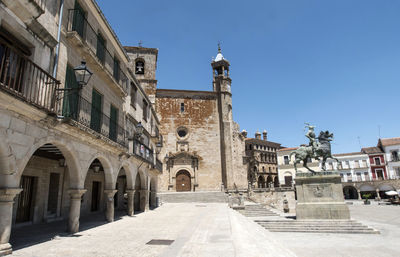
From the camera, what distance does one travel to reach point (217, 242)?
5.88 m

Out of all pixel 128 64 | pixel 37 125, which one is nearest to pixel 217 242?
pixel 37 125

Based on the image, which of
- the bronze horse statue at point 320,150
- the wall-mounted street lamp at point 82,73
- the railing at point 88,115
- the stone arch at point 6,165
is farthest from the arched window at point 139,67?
the stone arch at point 6,165

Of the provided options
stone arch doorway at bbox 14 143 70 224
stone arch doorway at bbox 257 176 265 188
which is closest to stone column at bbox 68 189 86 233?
stone arch doorway at bbox 14 143 70 224

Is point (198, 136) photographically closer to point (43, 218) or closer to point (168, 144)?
point (168, 144)

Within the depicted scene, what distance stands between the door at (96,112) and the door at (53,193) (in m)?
3.58

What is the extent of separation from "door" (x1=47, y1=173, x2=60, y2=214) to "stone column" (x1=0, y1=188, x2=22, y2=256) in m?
6.41

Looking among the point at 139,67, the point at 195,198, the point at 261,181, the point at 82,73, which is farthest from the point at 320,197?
the point at 261,181

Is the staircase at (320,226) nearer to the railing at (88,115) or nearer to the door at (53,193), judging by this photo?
the railing at (88,115)

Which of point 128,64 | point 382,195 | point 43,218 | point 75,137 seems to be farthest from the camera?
point 382,195

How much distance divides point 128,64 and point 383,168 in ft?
158

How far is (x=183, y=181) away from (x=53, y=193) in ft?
72.7

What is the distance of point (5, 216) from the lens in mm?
5137

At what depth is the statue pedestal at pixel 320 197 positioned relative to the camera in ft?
42.3

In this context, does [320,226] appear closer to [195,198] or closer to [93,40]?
[93,40]
